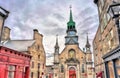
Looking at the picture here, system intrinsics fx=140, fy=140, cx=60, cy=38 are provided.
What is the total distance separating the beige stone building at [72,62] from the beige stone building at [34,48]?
889cm

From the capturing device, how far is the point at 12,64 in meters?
12.4

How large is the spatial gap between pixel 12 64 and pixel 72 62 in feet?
106

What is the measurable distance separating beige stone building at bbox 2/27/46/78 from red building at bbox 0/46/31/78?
13.8 m

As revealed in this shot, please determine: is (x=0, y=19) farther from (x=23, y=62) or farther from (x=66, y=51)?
(x=66, y=51)

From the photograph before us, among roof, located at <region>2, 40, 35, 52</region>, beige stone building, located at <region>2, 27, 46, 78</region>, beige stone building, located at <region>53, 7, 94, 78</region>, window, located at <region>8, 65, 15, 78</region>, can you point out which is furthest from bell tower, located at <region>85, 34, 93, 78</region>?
window, located at <region>8, 65, 15, 78</region>

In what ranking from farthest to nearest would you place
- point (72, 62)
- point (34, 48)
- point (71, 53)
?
point (71, 53) → point (72, 62) → point (34, 48)

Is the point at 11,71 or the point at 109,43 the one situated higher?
the point at 109,43

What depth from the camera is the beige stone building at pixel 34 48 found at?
29688 millimetres

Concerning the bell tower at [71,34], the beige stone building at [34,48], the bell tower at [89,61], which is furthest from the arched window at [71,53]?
the beige stone building at [34,48]

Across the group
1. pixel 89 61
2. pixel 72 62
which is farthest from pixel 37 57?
pixel 89 61

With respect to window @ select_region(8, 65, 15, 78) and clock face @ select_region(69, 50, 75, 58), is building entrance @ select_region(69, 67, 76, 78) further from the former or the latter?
window @ select_region(8, 65, 15, 78)

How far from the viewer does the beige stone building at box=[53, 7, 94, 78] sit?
138 feet

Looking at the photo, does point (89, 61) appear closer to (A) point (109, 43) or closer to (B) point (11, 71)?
(A) point (109, 43)

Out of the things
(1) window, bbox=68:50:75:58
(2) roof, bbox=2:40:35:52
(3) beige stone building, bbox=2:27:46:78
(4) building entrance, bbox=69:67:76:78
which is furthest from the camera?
Result: (1) window, bbox=68:50:75:58
